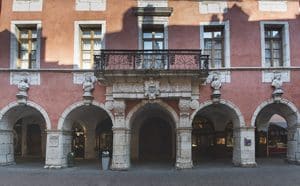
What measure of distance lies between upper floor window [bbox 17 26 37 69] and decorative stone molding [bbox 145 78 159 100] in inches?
225

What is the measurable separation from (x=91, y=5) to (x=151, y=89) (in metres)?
5.14

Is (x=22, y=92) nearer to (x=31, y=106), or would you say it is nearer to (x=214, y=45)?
(x=31, y=106)

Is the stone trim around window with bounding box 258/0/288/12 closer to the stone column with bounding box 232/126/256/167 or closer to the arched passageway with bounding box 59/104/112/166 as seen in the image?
the stone column with bounding box 232/126/256/167

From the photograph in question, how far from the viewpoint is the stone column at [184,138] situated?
53.0 feet

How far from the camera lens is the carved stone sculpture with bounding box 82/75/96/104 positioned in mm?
16688

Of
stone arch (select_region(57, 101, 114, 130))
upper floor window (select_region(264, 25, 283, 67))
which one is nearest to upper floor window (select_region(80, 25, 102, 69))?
stone arch (select_region(57, 101, 114, 130))

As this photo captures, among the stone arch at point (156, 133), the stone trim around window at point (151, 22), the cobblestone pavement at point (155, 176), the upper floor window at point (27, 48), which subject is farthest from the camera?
the stone arch at point (156, 133)

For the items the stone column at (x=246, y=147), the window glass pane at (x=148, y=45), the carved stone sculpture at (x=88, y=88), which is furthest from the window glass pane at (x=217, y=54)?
the carved stone sculpture at (x=88, y=88)

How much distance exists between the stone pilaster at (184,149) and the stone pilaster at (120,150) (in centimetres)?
232

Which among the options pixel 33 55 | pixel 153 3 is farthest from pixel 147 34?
pixel 33 55

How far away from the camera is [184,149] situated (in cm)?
1622

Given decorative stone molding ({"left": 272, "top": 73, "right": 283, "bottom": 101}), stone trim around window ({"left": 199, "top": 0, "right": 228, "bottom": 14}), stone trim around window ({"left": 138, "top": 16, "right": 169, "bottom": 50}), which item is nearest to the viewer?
decorative stone molding ({"left": 272, "top": 73, "right": 283, "bottom": 101})

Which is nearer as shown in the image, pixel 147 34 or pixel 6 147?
pixel 6 147

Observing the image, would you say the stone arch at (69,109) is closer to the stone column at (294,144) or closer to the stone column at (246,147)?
the stone column at (246,147)
